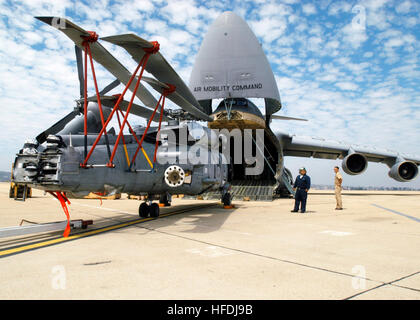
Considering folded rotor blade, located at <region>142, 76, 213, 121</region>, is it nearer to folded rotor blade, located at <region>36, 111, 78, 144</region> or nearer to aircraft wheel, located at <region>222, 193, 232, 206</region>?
folded rotor blade, located at <region>36, 111, 78, 144</region>

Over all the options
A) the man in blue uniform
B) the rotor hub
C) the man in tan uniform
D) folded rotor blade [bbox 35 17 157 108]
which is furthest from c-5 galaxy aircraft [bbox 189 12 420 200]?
folded rotor blade [bbox 35 17 157 108]

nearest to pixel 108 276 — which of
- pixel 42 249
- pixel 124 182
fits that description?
pixel 42 249

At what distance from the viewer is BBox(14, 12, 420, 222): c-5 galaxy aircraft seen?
5938mm

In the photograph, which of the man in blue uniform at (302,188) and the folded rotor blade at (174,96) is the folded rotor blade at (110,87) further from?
the man in blue uniform at (302,188)

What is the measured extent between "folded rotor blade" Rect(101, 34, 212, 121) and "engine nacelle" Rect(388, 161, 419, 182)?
57.3 ft

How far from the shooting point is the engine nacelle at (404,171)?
788 inches

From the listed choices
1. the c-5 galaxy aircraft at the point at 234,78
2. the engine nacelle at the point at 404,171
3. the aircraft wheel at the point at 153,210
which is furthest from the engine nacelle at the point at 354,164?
the aircraft wheel at the point at 153,210

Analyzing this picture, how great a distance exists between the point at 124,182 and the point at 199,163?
3.02 meters

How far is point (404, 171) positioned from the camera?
67.4 ft

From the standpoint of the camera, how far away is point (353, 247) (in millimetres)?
4891

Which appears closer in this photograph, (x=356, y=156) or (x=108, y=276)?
(x=108, y=276)

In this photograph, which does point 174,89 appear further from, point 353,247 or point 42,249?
point 353,247

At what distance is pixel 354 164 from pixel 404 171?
14.4 ft
